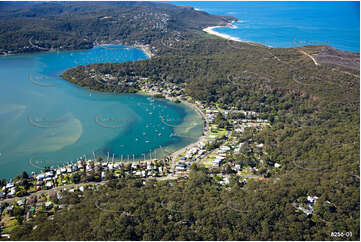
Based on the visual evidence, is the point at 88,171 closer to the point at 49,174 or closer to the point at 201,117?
the point at 49,174

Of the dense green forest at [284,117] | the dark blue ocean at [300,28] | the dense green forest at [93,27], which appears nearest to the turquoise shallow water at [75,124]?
the dense green forest at [284,117]

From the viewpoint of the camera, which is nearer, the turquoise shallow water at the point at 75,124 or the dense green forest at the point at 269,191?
the dense green forest at the point at 269,191

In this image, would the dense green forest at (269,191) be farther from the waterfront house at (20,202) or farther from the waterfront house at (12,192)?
the waterfront house at (12,192)

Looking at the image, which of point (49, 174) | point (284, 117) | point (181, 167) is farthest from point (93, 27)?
point (181, 167)

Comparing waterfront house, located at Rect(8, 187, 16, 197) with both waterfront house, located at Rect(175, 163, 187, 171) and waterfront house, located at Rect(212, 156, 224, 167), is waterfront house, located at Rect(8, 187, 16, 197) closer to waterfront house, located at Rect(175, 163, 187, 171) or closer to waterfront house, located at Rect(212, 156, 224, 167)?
waterfront house, located at Rect(175, 163, 187, 171)

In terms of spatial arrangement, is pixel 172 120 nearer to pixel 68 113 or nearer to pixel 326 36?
pixel 68 113

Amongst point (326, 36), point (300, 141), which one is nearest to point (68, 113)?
point (300, 141)

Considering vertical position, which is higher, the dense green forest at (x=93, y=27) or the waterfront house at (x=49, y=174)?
the dense green forest at (x=93, y=27)
